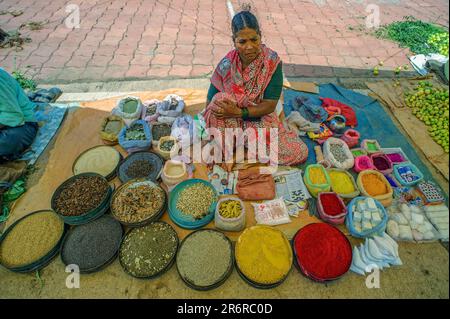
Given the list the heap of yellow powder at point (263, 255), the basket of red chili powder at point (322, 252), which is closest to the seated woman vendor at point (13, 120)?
the heap of yellow powder at point (263, 255)

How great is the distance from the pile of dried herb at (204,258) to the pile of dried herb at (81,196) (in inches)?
37.2

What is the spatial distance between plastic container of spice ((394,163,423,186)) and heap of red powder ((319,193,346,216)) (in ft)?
2.59

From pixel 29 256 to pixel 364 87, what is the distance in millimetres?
4742

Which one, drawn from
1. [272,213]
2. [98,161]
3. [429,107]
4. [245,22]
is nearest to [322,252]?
[272,213]

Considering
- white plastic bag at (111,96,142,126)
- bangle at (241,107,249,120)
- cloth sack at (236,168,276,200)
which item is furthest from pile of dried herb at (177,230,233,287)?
white plastic bag at (111,96,142,126)

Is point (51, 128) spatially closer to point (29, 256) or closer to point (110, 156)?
point (110, 156)

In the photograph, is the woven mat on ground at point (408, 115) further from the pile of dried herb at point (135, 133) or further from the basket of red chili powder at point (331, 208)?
the pile of dried herb at point (135, 133)

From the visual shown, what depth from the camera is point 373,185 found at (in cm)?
278

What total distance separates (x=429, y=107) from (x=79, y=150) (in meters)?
4.45

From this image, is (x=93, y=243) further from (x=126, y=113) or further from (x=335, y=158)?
(x=335, y=158)

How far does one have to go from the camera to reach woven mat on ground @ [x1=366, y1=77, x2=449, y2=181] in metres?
3.10

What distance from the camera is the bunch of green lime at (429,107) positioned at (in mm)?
3133

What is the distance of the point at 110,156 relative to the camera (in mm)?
3131

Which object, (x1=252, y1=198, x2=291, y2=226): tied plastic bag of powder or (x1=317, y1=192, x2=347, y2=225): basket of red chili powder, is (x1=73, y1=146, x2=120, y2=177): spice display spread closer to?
(x1=252, y1=198, x2=291, y2=226): tied plastic bag of powder
